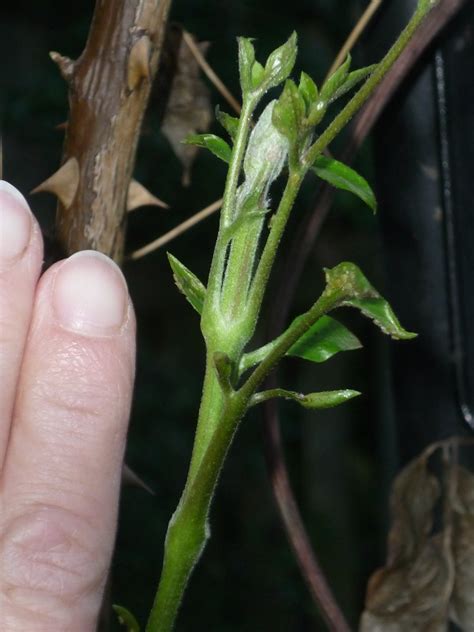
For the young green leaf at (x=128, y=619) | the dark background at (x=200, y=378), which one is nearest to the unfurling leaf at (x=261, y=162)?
the young green leaf at (x=128, y=619)

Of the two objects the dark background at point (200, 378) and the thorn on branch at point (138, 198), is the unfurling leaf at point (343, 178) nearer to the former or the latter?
the thorn on branch at point (138, 198)

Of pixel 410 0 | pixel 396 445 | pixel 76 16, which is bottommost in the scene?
pixel 396 445

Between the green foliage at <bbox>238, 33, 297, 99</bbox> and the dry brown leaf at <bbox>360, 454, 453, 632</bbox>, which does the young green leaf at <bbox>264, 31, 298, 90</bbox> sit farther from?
the dry brown leaf at <bbox>360, 454, 453, 632</bbox>

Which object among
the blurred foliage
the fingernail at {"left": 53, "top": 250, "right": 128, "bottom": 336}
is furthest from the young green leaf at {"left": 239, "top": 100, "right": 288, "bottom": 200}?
the blurred foliage

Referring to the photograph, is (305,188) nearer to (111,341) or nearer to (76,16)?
(76,16)

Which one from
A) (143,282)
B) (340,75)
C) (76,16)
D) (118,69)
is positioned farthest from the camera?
(143,282)

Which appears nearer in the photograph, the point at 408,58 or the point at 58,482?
the point at 58,482

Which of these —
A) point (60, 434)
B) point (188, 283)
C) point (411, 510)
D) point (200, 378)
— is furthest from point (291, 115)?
point (200, 378)

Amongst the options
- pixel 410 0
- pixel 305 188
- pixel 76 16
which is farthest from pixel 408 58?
pixel 76 16

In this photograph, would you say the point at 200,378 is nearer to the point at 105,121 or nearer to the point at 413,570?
the point at 413,570
